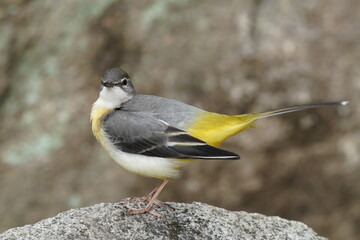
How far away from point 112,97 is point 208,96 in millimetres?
2892

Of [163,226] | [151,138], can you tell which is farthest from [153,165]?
[163,226]

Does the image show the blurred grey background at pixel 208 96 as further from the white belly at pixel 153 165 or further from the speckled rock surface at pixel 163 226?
the white belly at pixel 153 165

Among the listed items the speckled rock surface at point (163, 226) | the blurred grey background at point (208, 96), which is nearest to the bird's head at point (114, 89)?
the speckled rock surface at point (163, 226)

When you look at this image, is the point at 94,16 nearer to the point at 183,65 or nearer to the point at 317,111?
the point at 183,65

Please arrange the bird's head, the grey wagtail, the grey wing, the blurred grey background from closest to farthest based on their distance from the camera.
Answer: the grey wing, the grey wagtail, the bird's head, the blurred grey background

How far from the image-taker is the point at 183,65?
8.59m

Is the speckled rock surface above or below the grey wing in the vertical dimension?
below

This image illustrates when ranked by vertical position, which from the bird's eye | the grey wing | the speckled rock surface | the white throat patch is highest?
the bird's eye

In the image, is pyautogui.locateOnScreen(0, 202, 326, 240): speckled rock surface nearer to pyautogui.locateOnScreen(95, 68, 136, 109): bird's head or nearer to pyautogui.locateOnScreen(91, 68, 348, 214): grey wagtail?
pyautogui.locateOnScreen(91, 68, 348, 214): grey wagtail

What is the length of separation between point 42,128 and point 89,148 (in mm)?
637

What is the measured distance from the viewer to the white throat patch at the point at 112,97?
5656 millimetres

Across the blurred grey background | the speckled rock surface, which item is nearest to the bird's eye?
the speckled rock surface

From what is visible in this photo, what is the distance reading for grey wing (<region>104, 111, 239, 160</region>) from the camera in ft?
17.0

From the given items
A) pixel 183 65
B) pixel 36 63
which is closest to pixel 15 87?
pixel 36 63
